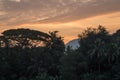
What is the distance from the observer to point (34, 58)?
74.3m

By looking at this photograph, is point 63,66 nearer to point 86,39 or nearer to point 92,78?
point 92,78

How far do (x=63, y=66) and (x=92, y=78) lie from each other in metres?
5.85

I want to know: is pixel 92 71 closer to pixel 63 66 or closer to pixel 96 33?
pixel 63 66

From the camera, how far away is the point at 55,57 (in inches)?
2948

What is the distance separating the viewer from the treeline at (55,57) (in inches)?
2542

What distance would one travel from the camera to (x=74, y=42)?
13062cm

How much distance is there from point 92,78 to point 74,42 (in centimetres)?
6796

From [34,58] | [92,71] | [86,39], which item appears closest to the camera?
[92,71]

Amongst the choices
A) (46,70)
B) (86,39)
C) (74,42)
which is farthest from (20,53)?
(74,42)

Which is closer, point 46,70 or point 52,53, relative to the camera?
point 46,70

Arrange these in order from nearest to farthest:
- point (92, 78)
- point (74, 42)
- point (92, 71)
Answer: point (92, 78) < point (92, 71) < point (74, 42)

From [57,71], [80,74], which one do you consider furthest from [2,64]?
[80,74]

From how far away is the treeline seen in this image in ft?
212

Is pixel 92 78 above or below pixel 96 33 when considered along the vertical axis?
below
